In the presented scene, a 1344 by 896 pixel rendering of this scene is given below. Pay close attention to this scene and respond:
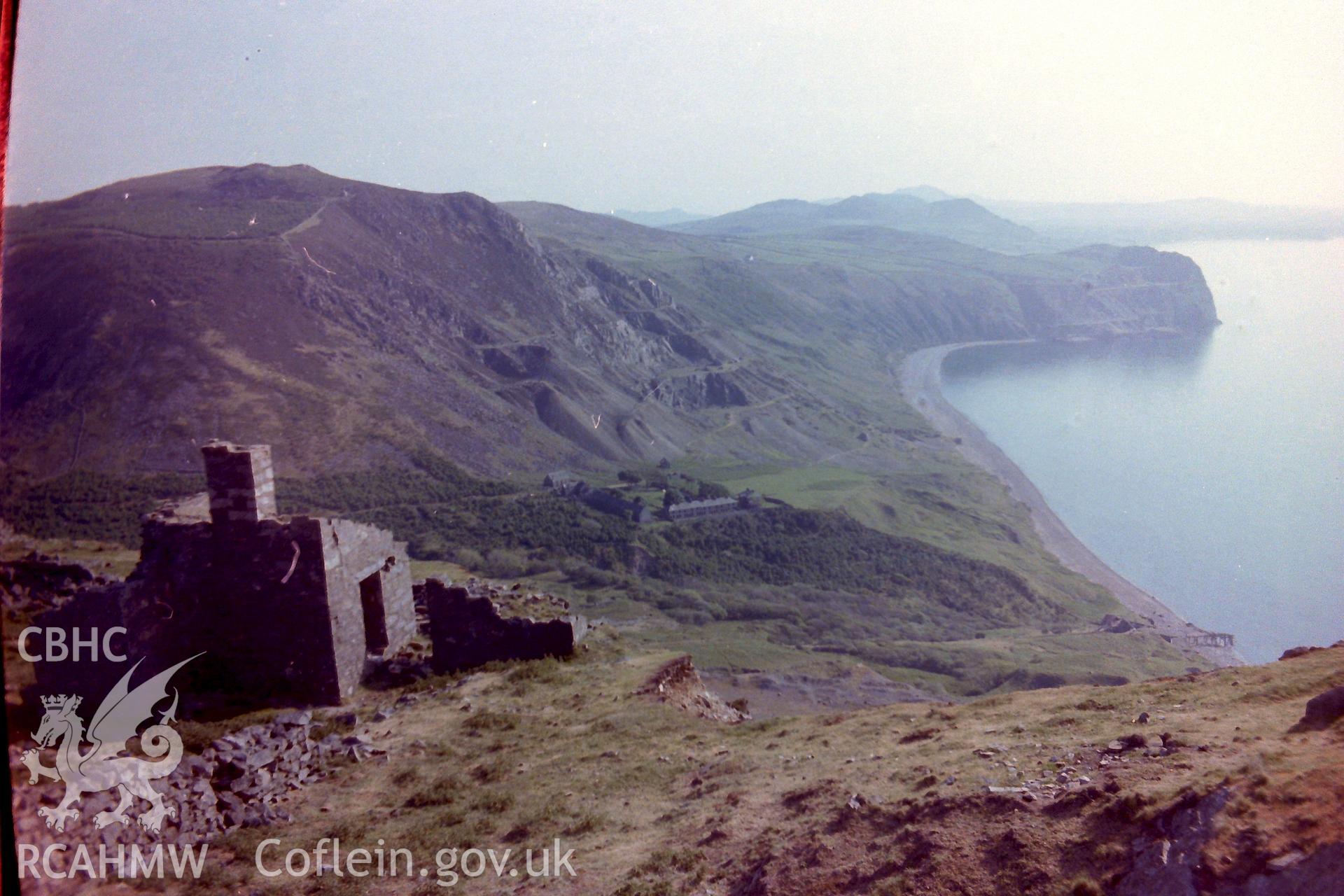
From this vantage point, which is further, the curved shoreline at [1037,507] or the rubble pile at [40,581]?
the curved shoreline at [1037,507]

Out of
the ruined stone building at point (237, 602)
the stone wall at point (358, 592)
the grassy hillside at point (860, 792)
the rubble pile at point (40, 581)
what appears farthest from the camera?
the rubble pile at point (40, 581)

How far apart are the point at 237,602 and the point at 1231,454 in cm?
5625

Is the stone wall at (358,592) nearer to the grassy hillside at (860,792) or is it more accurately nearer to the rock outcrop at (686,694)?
the grassy hillside at (860,792)

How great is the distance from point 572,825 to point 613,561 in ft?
111

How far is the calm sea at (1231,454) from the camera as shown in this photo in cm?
3812

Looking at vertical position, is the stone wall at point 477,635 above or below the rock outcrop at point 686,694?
above

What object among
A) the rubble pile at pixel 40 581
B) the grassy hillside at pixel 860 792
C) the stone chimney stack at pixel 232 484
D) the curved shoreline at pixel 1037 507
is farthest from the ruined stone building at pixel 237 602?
the curved shoreline at pixel 1037 507

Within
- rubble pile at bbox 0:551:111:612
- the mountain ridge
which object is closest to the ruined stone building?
rubble pile at bbox 0:551:111:612

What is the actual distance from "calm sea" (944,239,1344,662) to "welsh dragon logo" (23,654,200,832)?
1341 inches

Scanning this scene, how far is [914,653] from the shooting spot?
30672 millimetres

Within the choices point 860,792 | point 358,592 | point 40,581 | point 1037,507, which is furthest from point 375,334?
point 860,792

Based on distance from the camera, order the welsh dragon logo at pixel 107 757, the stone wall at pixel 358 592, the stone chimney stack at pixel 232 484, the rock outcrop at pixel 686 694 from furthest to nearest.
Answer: the rock outcrop at pixel 686 694 < the stone wall at pixel 358 592 < the stone chimney stack at pixel 232 484 < the welsh dragon logo at pixel 107 757

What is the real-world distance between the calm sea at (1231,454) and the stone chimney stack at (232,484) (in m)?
32.9

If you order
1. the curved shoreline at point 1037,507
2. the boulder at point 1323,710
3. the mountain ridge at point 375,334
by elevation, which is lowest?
the curved shoreline at point 1037,507
